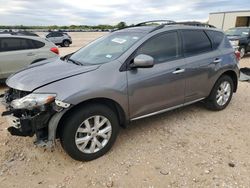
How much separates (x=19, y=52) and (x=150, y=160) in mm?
5387

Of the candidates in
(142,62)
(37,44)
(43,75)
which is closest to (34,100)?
(43,75)

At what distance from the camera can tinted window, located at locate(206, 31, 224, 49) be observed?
15.0 ft

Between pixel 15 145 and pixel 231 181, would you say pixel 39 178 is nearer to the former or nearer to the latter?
pixel 15 145

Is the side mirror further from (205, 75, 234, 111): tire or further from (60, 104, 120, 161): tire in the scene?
(205, 75, 234, 111): tire

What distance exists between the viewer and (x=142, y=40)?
3562 mm

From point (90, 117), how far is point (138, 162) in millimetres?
863

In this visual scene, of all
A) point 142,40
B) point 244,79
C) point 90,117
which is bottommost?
point 244,79

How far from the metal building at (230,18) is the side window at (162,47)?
35916 millimetres

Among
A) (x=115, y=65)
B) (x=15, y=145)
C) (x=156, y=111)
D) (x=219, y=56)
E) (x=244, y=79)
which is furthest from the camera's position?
(x=244, y=79)

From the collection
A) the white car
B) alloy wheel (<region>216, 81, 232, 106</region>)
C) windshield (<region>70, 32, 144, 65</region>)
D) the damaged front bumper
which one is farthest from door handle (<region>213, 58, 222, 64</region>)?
the white car

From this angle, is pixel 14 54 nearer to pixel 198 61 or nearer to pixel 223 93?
pixel 198 61

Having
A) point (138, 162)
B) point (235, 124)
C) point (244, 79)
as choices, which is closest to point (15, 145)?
point (138, 162)

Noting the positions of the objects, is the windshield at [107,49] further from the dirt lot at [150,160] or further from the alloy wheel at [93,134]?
the dirt lot at [150,160]

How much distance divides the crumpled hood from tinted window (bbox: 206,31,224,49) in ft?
8.22
